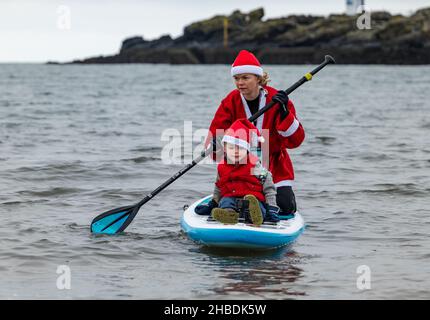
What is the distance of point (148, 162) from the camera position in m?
14.8

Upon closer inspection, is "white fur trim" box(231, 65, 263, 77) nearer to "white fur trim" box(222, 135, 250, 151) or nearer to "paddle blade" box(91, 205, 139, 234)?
"white fur trim" box(222, 135, 250, 151)

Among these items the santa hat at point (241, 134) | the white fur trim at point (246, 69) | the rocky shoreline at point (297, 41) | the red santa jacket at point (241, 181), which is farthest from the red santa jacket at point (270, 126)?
the rocky shoreline at point (297, 41)

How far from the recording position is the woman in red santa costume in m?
8.60

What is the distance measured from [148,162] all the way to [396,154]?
175 inches

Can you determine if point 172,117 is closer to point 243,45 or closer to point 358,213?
point 358,213

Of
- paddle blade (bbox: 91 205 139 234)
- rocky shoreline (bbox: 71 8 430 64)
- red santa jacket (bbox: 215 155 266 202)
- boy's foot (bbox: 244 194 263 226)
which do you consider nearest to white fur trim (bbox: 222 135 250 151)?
red santa jacket (bbox: 215 155 266 202)

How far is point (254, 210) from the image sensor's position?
8039mm

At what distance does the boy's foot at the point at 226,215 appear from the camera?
8.11 m

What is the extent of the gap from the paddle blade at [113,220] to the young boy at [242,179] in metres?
1.39

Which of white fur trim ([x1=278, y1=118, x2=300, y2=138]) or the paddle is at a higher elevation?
white fur trim ([x1=278, y1=118, x2=300, y2=138])

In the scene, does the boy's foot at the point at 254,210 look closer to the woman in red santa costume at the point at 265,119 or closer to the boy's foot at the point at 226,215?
the boy's foot at the point at 226,215

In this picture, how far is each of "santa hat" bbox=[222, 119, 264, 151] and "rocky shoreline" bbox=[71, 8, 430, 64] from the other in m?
72.6

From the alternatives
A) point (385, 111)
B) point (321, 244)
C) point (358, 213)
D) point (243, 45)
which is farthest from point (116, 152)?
point (243, 45)
